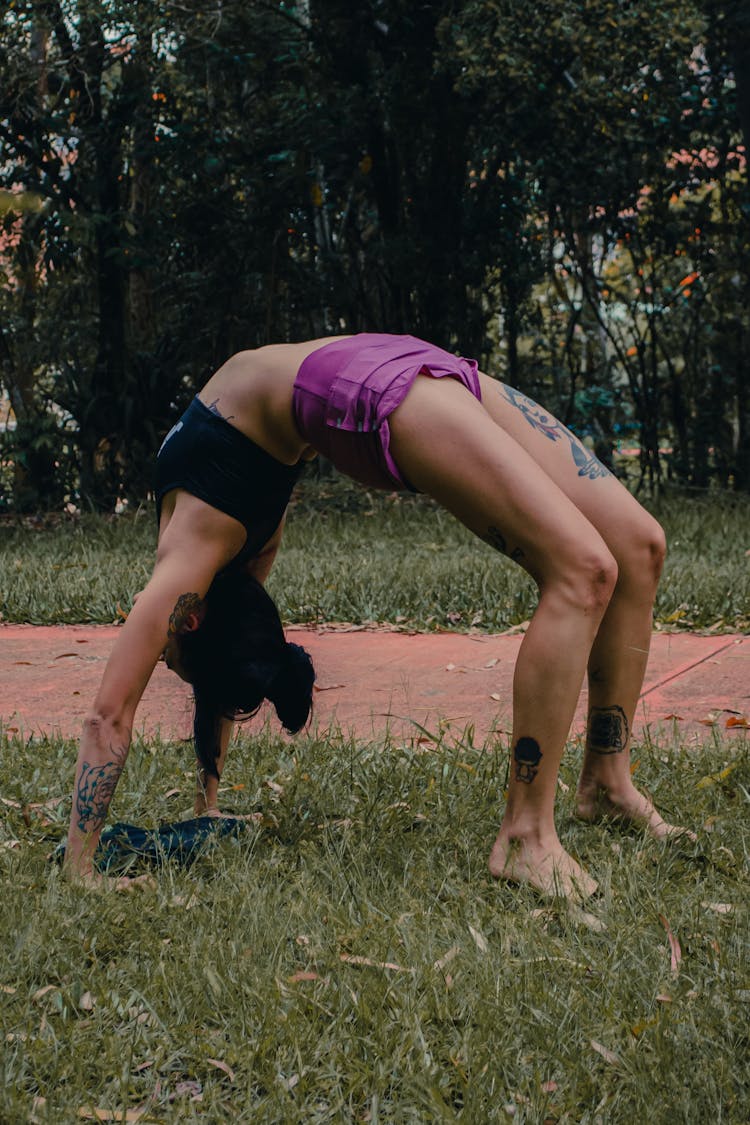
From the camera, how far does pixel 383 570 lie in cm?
728

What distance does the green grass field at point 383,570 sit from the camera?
20.6 ft

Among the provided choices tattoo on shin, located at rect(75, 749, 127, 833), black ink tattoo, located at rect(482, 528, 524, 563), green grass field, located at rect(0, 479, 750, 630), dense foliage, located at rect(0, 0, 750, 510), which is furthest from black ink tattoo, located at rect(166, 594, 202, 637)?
dense foliage, located at rect(0, 0, 750, 510)

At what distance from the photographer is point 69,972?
2434 mm

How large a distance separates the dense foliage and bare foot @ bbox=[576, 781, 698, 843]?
25.4 ft

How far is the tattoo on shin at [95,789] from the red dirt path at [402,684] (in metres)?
1.40

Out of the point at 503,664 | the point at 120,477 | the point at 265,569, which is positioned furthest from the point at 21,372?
the point at 265,569

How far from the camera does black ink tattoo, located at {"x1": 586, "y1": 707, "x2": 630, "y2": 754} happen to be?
309 centimetres

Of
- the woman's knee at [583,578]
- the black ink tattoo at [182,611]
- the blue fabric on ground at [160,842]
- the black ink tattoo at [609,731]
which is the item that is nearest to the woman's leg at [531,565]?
the woman's knee at [583,578]

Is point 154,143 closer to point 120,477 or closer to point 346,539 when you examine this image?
point 120,477

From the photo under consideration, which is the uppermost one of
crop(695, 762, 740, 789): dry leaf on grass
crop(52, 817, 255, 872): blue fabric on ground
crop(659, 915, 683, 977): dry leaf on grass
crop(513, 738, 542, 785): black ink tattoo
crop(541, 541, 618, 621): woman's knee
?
crop(541, 541, 618, 621): woman's knee

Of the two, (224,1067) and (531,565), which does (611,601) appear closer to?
(531,565)

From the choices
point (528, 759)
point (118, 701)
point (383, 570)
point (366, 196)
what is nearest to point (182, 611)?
point (118, 701)

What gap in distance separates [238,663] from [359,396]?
0.77 m

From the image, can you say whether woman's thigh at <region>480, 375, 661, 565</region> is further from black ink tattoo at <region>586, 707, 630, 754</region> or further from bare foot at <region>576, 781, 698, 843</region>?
bare foot at <region>576, 781, 698, 843</region>
